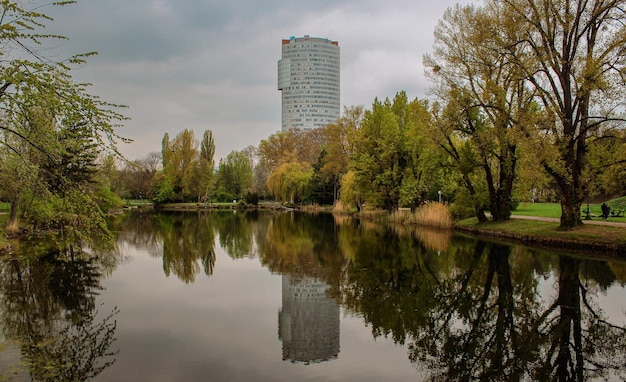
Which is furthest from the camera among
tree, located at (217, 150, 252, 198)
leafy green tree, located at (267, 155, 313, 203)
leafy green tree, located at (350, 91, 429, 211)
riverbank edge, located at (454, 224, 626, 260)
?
tree, located at (217, 150, 252, 198)

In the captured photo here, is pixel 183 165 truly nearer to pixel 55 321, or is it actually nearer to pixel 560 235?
pixel 560 235

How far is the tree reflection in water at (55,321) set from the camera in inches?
247

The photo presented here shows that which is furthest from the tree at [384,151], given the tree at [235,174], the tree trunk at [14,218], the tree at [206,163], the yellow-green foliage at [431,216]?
the tree at [235,174]

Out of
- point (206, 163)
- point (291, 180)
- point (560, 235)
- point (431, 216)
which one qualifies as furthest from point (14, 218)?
point (206, 163)

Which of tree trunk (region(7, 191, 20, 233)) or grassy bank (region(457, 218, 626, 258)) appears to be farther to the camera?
tree trunk (region(7, 191, 20, 233))

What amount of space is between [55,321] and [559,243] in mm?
17685

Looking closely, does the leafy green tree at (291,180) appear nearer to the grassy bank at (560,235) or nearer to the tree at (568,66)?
the grassy bank at (560,235)

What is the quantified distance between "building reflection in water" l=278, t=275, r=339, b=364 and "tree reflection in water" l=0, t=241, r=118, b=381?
9.09 feet

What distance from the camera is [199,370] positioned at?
20.7 ft

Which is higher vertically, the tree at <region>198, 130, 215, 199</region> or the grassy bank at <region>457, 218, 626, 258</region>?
the tree at <region>198, 130, 215, 199</region>

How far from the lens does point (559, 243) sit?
726 inches

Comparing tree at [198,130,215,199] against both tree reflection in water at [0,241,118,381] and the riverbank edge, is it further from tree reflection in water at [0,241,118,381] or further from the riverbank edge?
tree reflection in water at [0,241,118,381]

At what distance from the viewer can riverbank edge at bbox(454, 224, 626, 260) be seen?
1617cm

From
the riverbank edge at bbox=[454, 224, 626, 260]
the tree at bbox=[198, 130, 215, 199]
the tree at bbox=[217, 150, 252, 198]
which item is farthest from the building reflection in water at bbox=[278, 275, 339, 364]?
the tree at bbox=[217, 150, 252, 198]
